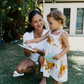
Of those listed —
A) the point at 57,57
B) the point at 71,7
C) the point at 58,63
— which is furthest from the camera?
the point at 71,7

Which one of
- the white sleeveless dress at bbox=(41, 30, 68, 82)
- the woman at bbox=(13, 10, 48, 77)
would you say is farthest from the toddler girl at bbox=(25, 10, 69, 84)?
the woman at bbox=(13, 10, 48, 77)

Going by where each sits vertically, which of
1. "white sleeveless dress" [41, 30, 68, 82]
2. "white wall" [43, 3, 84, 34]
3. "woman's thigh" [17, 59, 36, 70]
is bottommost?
"woman's thigh" [17, 59, 36, 70]

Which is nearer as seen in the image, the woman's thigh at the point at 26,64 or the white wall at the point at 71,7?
the woman's thigh at the point at 26,64

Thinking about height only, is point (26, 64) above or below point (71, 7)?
below

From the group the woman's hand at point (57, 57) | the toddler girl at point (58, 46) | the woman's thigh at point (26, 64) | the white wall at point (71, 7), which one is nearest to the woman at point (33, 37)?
the woman's thigh at point (26, 64)

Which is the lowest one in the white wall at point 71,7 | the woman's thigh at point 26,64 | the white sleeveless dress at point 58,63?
the woman's thigh at point 26,64

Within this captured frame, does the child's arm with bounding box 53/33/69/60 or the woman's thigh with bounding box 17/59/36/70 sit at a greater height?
the child's arm with bounding box 53/33/69/60

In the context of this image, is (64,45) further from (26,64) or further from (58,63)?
(26,64)

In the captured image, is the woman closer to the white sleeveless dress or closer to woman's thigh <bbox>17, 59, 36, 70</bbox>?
woman's thigh <bbox>17, 59, 36, 70</bbox>

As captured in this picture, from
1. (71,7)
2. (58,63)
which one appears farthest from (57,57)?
(71,7)

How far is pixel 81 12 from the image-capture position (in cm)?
1038

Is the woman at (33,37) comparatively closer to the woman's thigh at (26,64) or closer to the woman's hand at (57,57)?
the woman's thigh at (26,64)

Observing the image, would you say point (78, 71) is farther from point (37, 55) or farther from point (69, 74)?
point (37, 55)

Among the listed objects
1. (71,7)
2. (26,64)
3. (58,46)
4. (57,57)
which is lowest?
(26,64)
